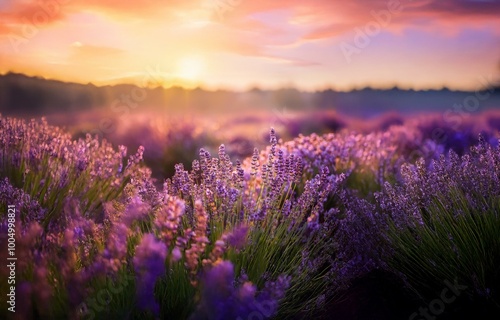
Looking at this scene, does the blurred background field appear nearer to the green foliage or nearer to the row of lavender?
the row of lavender

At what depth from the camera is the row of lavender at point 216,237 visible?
258 cm

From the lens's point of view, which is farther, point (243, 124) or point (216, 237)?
point (243, 124)

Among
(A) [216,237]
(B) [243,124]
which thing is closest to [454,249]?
(A) [216,237]

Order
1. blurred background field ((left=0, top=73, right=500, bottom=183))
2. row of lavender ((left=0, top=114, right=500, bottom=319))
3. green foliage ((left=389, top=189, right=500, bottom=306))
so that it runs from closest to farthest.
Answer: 1. row of lavender ((left=0, top=114, right=500, bottom=319))
2. green foliage ((left=389, top=189, right=500, bottom=306))
3. blurred background field ((left=0, top=73, right=500, bottom=183))

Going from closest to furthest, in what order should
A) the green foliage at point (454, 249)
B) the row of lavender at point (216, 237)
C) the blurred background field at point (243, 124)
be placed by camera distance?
the row of lavender at point (216, 237)
the green foliage at point (454, 249)
the blurred background field at point (243, 124)

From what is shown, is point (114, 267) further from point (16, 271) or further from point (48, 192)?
point (48, 192)

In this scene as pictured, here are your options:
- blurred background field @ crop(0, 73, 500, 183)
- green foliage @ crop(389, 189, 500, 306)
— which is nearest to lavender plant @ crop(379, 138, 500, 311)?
green foliage @ crop(389, 189, 500, 306)

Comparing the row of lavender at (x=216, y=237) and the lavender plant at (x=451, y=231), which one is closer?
the row of lavender at (x=216, y=237)

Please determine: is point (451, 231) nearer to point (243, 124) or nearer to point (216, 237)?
point (216, 237)

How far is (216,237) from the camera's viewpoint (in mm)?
3232

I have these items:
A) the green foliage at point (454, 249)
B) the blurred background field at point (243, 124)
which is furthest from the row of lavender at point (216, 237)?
the blurred background field at point (243, 124)

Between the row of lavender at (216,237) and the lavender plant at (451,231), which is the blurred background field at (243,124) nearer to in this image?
the row of lavender at (216,237)

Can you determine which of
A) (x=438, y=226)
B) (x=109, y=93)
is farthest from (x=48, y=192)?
(x=109, y=93)

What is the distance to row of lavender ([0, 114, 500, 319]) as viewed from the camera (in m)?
2.58
